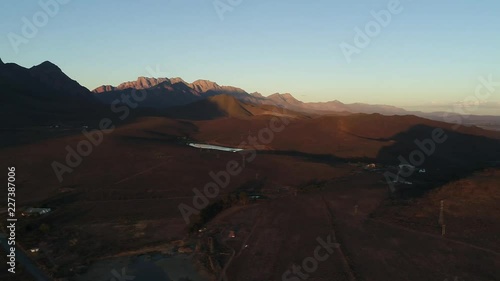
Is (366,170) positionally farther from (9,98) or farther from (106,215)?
(9,98)

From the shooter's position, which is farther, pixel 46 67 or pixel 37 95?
pixel 46 67

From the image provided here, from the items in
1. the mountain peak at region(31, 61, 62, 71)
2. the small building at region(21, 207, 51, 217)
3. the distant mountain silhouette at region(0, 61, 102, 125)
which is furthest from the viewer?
the mountain peak at region(31, 61, 62, 71)

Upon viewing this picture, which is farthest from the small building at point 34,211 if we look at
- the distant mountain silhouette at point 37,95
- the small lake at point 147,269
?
the distant mountain silhouette at point 37,95

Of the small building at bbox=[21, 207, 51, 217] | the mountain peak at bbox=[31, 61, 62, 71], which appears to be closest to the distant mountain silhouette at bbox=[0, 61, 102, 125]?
the mountain peak at bbox=[31, 61, 62, 71]

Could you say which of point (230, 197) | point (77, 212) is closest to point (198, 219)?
point (230, 197)

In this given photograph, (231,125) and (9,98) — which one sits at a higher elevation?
(9,98)

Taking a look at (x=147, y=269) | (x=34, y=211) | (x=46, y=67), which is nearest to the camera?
(x=147, y=269)

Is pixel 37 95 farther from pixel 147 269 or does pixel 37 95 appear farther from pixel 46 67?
pixel 147 269

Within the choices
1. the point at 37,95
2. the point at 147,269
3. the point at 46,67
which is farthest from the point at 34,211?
the point at 46,67

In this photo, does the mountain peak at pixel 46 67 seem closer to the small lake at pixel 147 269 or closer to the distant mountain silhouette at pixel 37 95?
the distant mountain silhouette at pixel 37 95

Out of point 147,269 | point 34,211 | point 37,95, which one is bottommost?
point 147,269

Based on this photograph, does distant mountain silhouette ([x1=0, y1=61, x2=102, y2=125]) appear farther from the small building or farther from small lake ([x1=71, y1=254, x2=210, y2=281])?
small lake ([x1=71, y1=254, x2=210, y2=281])
